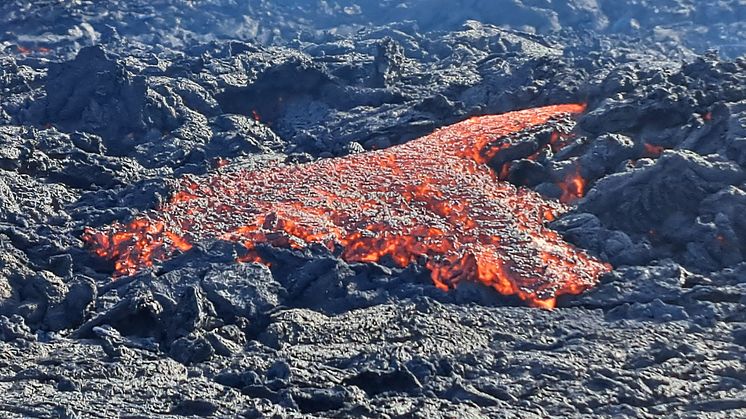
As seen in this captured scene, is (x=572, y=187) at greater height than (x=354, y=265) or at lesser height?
greater

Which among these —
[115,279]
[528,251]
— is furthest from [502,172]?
[115,279]

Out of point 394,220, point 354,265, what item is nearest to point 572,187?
point 394,220

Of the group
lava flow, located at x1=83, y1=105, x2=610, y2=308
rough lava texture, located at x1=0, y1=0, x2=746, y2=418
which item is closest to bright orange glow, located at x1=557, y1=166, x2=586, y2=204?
rough lava texture, located at x1=0, y1=0, x2=746, y2=418

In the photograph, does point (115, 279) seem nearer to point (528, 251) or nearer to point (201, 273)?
point (201, 273)

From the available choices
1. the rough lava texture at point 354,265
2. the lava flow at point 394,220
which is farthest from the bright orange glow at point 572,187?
the lava flow at point 394,220

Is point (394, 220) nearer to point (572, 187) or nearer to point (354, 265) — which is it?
point (354, 265)

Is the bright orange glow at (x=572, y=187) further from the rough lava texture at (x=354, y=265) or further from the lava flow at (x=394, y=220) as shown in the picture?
the lava flow at (x=394, y=220)

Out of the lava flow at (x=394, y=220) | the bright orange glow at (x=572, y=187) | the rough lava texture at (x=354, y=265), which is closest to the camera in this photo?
the rough lava texture at (x=354, y=265)
